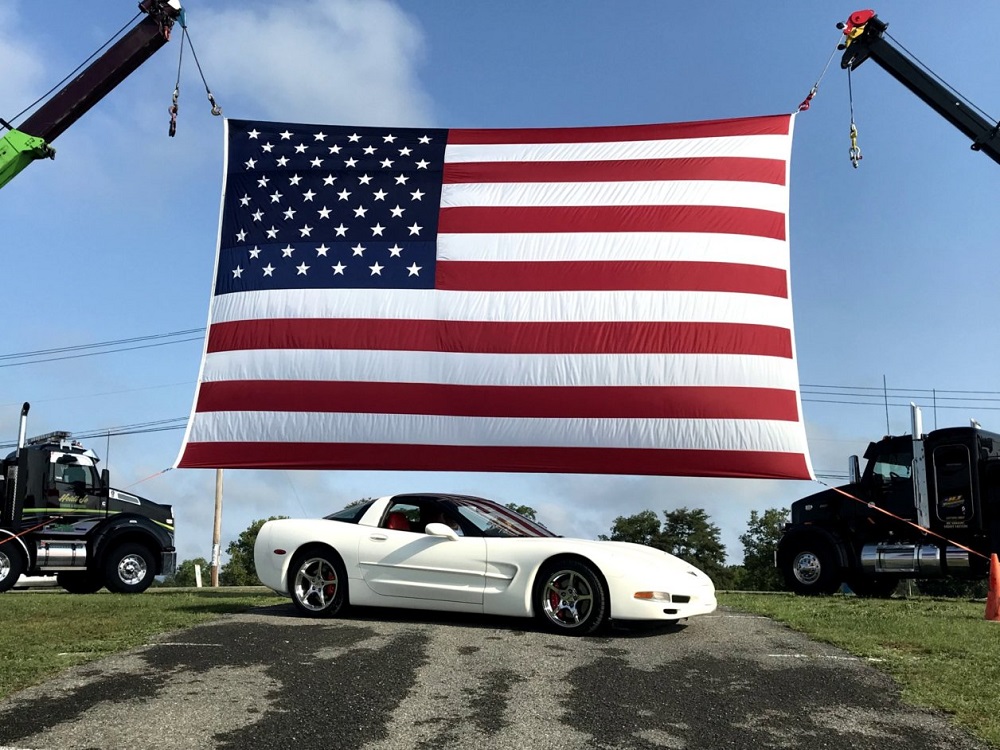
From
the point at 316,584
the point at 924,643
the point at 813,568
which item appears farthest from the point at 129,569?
the point at 924,643

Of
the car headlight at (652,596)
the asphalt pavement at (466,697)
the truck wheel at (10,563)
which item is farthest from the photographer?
the truck wheel at (10,563)

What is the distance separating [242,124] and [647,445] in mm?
7261

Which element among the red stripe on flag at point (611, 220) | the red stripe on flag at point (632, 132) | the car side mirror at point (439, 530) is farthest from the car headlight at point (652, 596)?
the red stripe on flag at point (632, 132)

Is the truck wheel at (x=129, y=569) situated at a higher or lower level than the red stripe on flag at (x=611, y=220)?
lower

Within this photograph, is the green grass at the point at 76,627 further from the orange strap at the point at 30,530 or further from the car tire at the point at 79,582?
the car tire at the point at 79,582

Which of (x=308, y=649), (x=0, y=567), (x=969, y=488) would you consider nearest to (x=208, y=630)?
(x=308, y=649)

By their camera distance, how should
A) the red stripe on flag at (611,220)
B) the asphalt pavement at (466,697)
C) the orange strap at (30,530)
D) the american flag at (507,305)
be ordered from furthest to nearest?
the orange strap at (30,530)
the red stripe on flag at (611,220)
the american flag at (507,305)
the asphalt pavement at (466,697)

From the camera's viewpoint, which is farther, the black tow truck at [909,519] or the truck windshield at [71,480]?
the truck windshield at [71,480]

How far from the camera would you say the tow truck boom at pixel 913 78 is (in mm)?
18047

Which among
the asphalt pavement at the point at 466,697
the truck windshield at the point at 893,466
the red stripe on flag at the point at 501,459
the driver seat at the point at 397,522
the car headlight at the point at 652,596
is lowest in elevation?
the asphalt pavement at the point at 466,697

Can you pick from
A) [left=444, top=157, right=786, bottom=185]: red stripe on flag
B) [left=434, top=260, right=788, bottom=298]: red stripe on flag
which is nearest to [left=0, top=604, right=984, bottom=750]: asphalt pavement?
[left=434, top=260, right=788, bottom=298]: red stripe on flag

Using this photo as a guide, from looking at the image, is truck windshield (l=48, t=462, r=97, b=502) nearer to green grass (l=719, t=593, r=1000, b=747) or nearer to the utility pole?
green grass (l=719, t=593, r=1000, b=747)

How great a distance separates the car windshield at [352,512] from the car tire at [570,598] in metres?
2.16

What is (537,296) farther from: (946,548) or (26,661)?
(946,548)
